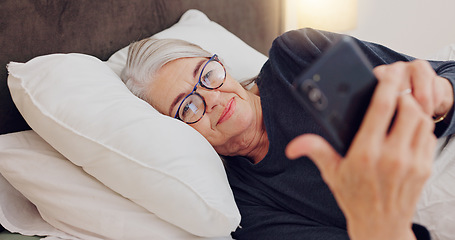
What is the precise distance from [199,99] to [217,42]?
1.38 feet

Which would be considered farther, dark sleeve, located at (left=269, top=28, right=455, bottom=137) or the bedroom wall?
the bedroom wall

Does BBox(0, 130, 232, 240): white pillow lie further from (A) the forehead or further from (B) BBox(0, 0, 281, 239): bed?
(A) the forehead

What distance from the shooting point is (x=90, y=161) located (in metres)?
0.81

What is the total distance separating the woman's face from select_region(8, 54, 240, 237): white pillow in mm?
185

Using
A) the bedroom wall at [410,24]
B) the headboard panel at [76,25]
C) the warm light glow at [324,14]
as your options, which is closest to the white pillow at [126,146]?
the headboard panel at [76,25]

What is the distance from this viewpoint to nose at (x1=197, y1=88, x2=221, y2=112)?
104cm

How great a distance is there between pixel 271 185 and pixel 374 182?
605mm

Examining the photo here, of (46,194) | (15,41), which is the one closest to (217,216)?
(46,194)

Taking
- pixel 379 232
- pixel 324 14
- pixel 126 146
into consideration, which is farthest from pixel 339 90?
pixel 324 14

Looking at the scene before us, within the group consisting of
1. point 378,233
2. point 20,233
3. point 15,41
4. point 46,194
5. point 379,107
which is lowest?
point 20,233

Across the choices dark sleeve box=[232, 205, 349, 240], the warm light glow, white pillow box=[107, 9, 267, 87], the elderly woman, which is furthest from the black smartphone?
the warm light glow

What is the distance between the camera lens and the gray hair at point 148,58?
1.09 m

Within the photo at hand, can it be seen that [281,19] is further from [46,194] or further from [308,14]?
[46,194]

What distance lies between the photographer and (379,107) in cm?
43
